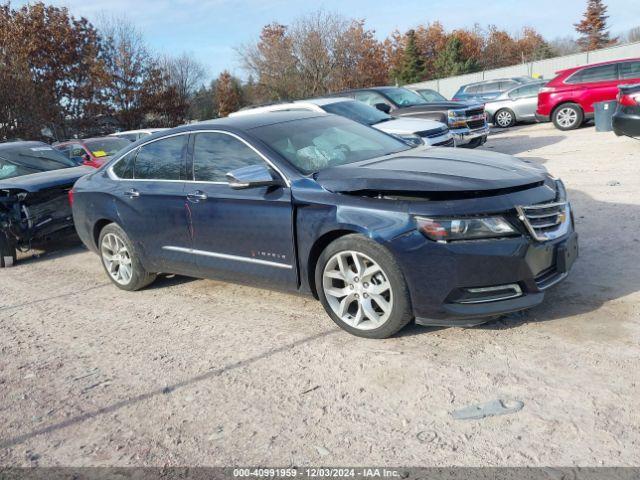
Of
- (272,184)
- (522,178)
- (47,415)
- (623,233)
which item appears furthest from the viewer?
(623,233)

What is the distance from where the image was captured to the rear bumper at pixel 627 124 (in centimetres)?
1052

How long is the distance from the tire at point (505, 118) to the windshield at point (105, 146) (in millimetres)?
12357

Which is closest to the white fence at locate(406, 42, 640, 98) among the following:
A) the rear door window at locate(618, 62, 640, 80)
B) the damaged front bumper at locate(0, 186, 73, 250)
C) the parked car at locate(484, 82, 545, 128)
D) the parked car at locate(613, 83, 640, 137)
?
the parked car at locate(484, 82, 545, 128)

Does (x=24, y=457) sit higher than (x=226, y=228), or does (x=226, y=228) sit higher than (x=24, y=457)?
(x=226, y=228)

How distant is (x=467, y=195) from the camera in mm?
3898

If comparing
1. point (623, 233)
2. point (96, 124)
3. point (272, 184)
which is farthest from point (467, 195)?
point (96, 124)

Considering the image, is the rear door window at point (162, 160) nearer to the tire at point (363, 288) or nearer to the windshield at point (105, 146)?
the tire at point (363, 288)

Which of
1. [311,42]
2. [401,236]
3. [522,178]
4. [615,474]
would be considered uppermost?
[311,42]

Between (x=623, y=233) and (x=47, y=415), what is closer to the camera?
(x=47, y=415)

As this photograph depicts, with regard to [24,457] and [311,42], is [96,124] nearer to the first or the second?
[311,42]

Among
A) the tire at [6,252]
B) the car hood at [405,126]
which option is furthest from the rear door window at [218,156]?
the car hood at [405,126]

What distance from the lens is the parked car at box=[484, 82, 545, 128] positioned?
19406 millimetres

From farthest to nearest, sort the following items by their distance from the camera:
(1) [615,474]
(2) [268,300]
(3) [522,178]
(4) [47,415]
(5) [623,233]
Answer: (5) [623,233], (2) [268,300], (3) [522,178], (4) [47,415], (1) [615,474]

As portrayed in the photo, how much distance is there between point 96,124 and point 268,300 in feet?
105
